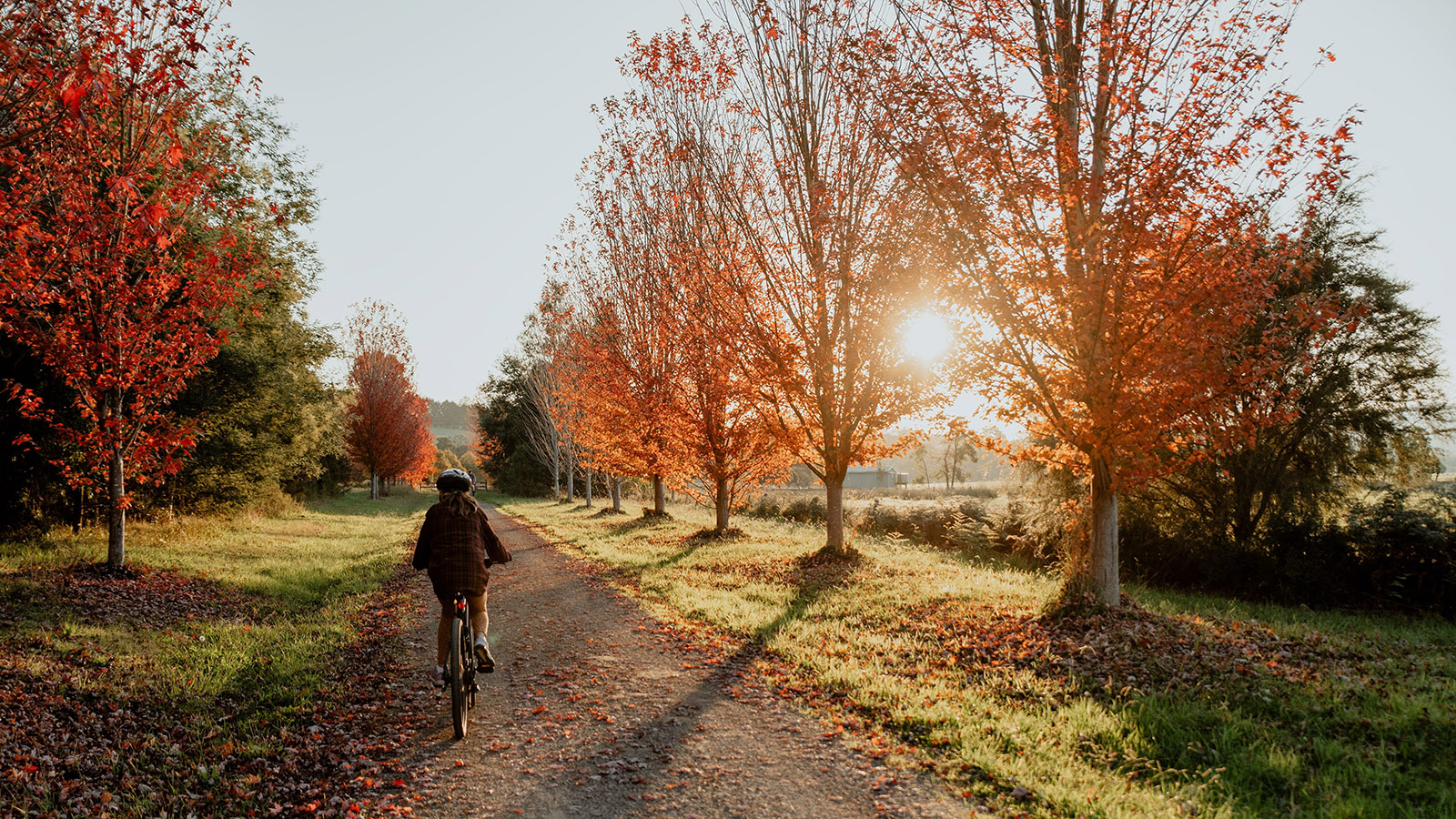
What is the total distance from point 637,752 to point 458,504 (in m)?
2.54

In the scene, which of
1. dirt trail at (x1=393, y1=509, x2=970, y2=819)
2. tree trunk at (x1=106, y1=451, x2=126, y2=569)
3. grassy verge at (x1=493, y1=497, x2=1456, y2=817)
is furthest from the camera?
tree trunk at (x1=106, y1=451, x2=126, y2=569)

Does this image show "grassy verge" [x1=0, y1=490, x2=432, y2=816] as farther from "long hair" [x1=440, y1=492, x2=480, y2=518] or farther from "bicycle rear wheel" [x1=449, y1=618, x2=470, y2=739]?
"long hair" [x1=440, y1=492, x2=480, y2=518]

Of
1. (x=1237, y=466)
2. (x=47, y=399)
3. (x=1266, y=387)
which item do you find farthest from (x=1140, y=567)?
(x=47, y=399)

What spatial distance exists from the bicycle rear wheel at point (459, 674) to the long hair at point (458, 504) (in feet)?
2.89

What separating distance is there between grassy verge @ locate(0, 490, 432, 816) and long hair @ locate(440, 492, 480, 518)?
2.06 meters

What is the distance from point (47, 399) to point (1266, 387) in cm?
1980

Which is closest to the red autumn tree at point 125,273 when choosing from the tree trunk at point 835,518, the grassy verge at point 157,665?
the grassy verge at point 157,665

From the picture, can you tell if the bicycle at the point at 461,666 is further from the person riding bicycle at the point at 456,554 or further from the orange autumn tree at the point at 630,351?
the orange autumn tree at the point at 630,351

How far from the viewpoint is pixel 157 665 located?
7242 mm

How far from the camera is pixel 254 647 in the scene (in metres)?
8.27

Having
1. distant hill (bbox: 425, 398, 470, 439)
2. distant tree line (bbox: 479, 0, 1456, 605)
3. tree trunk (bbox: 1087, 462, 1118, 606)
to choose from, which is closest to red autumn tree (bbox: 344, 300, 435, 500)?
distant tree line (bbox: 479, 0, 1456, 605)

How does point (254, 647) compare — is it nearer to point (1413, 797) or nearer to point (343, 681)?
point (343, 681)

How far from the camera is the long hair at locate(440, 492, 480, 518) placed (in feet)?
→ 20.4

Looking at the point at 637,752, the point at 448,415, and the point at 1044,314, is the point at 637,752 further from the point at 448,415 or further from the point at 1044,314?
the point at 448,415
